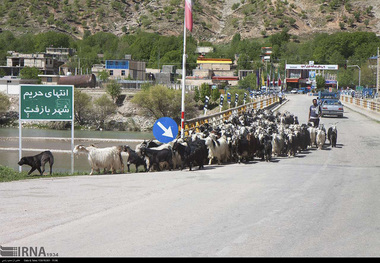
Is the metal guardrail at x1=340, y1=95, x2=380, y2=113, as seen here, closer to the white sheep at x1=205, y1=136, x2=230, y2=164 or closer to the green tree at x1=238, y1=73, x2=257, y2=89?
the white sheep at x1=205, y1=136, x2=230, y2=164

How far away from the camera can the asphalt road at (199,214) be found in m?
7.54

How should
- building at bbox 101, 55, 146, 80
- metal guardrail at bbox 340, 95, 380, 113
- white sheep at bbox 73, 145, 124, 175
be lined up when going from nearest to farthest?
white sheep at bbox 73, 145, 124, 175, metal guardrail at bbox 340, 95, 380, 113, building at bbox 101, 55, 146, 80

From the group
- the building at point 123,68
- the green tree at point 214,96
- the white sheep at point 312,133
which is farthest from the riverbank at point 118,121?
the white sheep at point 312,133

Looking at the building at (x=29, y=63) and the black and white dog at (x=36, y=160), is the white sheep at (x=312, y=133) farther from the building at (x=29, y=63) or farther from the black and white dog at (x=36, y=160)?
the building at (x=29, y=63)

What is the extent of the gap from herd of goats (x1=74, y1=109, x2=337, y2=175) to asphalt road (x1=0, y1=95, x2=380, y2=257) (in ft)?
2.91

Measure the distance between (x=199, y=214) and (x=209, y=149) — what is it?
8.38m

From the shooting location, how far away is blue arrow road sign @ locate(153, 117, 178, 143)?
1748 centimetres

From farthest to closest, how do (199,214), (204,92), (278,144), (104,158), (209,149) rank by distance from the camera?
(204,92) → (278,144) → (209,149) → (104,158) → (199,214)

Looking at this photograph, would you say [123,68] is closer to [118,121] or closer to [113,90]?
[113,90]

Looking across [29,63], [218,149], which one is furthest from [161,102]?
[29,63]

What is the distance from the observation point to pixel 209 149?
18.0 metres

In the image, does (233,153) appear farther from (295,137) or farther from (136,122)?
(136,122)

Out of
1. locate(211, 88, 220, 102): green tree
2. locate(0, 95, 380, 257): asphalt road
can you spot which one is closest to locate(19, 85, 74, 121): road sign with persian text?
locate(0, 95, 380, 257): asphalt road
